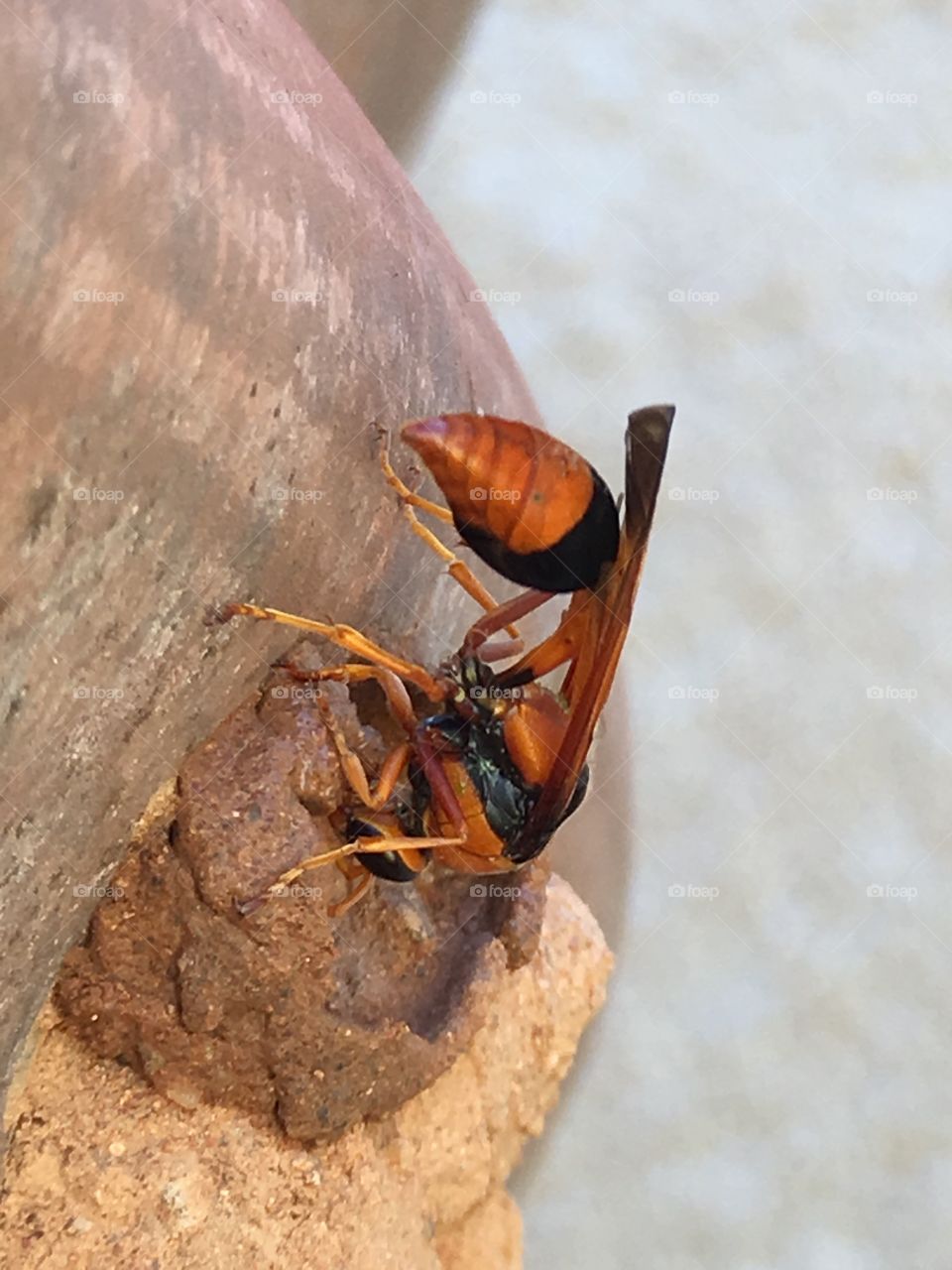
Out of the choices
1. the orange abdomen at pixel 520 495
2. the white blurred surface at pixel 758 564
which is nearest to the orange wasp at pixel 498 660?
the orange abdomen at pixel 520 495

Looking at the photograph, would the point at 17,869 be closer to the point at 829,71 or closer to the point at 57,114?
the point at 57,114

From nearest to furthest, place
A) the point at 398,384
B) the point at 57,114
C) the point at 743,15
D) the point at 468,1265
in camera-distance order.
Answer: the point at 57,114 → the point at 398,384 → the point at 468,1265 → the point at 743,15

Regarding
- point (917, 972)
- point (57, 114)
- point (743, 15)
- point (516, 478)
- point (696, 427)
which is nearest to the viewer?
point (57, 114)

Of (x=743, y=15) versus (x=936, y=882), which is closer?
(x=936, y=882)

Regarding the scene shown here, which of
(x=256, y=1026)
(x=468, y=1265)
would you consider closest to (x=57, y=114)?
(x=256, y=1026)

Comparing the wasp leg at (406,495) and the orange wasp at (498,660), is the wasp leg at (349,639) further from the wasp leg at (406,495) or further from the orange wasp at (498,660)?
the wasp leg at (406,495)

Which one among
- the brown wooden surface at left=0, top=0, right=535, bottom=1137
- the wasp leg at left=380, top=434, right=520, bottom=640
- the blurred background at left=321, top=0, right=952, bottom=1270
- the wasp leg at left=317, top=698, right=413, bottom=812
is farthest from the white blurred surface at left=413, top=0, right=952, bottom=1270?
the brown wooden surface at left=0, top=0, right=535, bottom=1137

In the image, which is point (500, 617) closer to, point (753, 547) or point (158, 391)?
point (158, 391)
